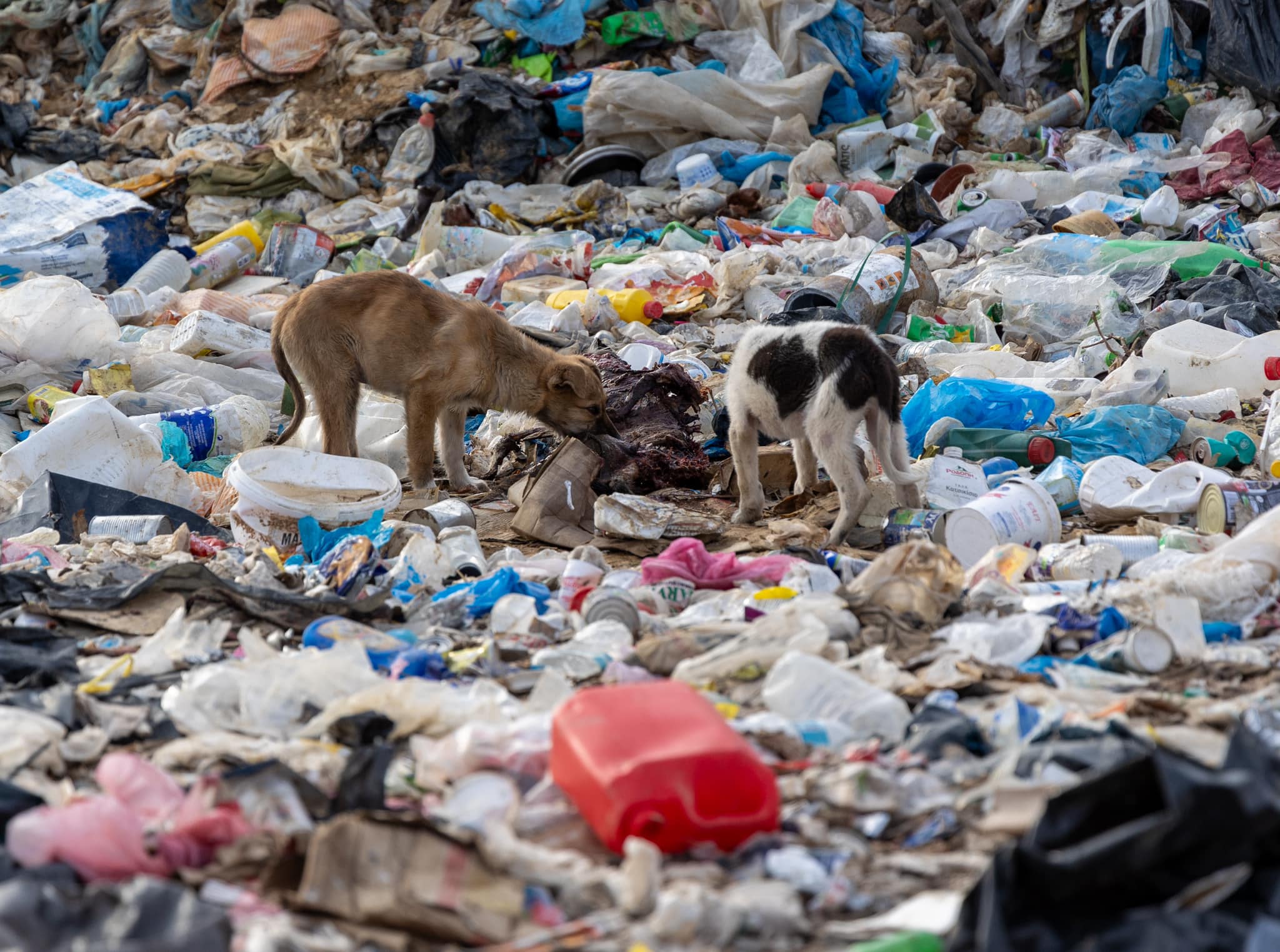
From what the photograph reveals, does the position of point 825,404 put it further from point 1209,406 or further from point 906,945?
point 906,945

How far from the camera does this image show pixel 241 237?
10.9 metres

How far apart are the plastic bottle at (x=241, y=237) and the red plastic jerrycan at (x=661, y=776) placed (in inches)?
363

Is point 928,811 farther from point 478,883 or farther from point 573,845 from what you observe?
point 478,883

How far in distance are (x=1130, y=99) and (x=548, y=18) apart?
615 cm

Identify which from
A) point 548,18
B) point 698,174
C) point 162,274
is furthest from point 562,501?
point 548,18

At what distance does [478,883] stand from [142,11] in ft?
51.1

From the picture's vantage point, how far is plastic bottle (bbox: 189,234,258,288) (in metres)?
10.5

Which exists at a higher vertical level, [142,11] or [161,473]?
[142,11]

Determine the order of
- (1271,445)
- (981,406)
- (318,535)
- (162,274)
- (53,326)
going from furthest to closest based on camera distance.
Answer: (162,274), (53,326), (981,406), (1271,445), (318,535)

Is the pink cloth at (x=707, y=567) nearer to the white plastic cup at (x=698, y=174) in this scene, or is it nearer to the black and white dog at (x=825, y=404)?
the black and white dog at (x=825, y=404)

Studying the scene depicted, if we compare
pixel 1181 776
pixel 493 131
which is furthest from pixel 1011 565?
pixel 493 131

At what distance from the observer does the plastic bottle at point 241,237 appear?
11.0m

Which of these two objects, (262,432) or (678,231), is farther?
(678,231)

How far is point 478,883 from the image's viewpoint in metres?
2.41
